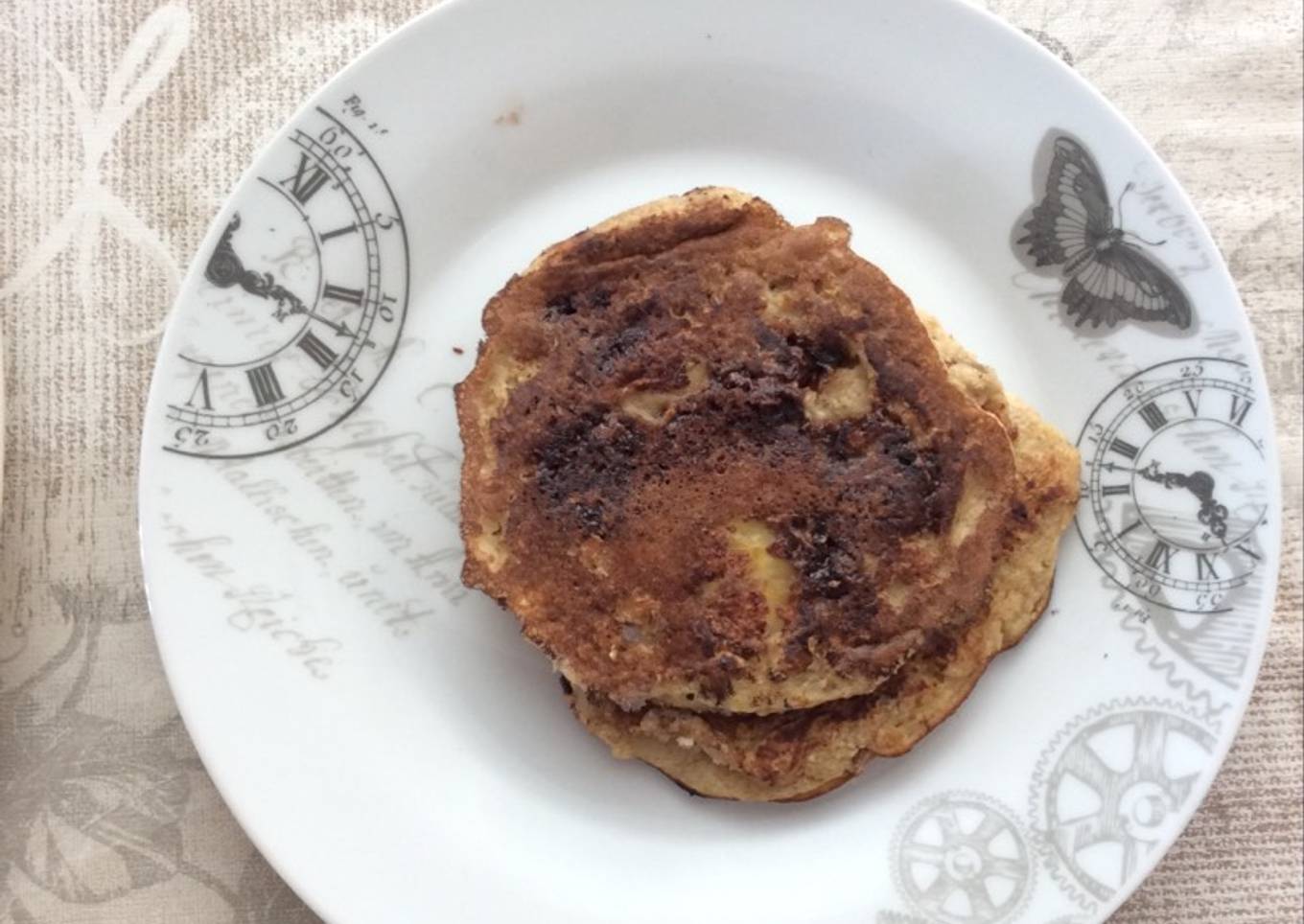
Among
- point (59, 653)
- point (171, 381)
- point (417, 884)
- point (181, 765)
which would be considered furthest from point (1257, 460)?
point (59, 653)

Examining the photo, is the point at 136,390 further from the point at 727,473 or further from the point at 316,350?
the point at 727,473

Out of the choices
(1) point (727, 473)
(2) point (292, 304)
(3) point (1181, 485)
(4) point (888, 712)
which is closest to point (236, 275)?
(2) point (292, 304)

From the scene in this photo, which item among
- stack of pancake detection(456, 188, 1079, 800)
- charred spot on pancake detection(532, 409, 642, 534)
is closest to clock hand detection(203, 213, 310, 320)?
stack of pancake detection(456, 188, 1079, 800)

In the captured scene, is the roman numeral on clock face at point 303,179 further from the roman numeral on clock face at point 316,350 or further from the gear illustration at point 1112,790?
the gear illustration at point 1112,790

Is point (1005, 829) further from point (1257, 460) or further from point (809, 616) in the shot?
point (1257, 460)

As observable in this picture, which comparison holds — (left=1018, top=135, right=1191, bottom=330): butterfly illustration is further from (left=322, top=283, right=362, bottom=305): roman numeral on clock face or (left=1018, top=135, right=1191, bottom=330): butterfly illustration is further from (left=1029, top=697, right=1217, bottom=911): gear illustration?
(left=322, top=283, right=362, bottom=305): roman numeral on clock face

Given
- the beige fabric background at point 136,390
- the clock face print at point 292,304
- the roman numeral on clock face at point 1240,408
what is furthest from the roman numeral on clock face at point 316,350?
the roman numeral on clock face at point 1240,408

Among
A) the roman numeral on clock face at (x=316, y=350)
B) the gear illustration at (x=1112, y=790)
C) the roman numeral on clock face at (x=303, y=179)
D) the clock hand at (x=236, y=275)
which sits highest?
the roman numeral on clock face at (x=303, y=179)

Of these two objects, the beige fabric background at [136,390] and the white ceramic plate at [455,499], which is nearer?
the white ceramic plate at [455,499]
